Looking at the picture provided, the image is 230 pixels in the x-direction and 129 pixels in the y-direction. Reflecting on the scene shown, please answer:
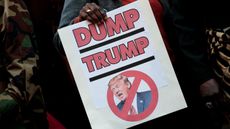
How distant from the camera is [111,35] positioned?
1.71 meters

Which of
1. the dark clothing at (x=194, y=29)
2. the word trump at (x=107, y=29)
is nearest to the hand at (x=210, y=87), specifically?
the dark clothing at (x=194, y=29)

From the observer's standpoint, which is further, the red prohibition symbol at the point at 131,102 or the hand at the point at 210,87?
the hand at the point at 210,87

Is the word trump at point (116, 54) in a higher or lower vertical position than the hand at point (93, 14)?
lower

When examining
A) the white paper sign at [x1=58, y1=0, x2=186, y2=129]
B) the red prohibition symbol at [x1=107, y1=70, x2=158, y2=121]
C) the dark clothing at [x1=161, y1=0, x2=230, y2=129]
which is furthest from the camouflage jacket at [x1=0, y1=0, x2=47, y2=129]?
the dark clothing at [x1=161, y1=0, x2=230, y2=129]

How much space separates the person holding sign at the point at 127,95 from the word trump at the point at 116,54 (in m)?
0.08

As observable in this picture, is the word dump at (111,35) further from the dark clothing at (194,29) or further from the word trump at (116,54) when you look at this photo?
the dark clothing at (194,29)

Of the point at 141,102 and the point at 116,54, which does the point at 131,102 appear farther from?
the point at 116,54

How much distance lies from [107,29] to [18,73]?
41 cm

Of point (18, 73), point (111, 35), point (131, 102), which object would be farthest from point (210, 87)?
point (18, 73)

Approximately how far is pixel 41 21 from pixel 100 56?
28.3 inches

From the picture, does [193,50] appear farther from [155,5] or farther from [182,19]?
[155,5]

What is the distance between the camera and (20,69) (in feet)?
5.87

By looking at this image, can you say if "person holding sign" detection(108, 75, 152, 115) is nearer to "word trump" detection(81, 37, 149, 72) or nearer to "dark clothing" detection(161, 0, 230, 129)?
"word trump" detection(81, 37, 149, 72)

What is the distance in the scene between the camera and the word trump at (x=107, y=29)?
5.57 ft
